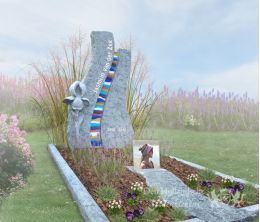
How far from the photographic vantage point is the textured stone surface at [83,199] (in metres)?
3.30

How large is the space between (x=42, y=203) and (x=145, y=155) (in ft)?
5.58

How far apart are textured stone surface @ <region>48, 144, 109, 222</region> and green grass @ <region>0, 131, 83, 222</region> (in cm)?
8

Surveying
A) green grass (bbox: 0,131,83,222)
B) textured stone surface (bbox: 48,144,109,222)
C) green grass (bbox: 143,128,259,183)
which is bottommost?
green grass (bbox: 0,131,83,222)

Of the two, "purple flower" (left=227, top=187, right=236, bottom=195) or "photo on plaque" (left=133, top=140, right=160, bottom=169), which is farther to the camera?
"photo on plaque" (left=133, top=140, right=160, bottom=169)

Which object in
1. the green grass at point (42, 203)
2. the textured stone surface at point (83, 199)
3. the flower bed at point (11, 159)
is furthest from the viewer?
the flower bed at point (11, 159)

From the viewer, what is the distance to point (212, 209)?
12.5 ft

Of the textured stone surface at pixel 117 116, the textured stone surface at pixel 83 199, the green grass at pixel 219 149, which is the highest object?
the textured stone surface at pixel 117 116

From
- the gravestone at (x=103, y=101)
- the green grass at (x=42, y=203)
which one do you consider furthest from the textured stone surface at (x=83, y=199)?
the gravestone at (x=103, y=101)

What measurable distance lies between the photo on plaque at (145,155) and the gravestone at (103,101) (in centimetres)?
143

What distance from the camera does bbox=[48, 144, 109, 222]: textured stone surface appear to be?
130 inches

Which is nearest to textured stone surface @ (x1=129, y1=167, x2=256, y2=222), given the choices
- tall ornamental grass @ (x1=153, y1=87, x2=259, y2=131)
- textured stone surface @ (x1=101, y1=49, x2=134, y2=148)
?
textured stone surface @ (x1=101, y1=49, x2=134, y2=148)

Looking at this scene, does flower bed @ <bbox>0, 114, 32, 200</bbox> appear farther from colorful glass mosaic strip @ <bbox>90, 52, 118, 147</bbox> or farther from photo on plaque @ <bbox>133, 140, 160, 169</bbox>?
colorful glass mosaic strip @ <bbox>90, 52, 118, 147</bbox>

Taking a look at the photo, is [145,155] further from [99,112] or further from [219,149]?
[219,149]

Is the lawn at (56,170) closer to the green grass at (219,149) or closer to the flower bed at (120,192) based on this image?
the green grass at (219,149)
